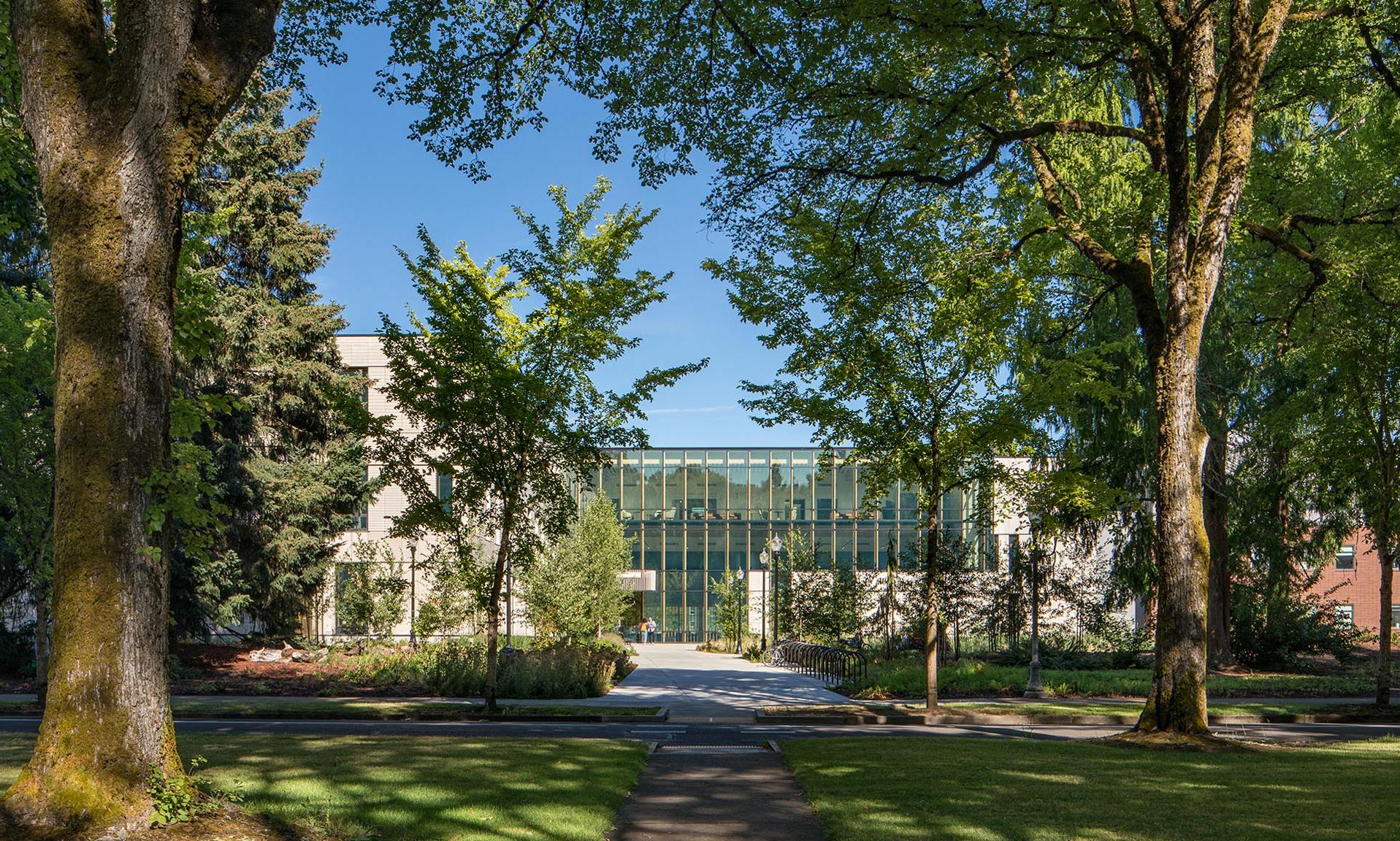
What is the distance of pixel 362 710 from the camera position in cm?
1883

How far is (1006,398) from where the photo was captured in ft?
61.4

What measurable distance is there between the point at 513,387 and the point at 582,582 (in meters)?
16.6

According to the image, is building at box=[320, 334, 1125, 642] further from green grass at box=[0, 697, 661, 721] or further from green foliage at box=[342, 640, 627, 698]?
green grass at box=[0, 697, 661, 721]

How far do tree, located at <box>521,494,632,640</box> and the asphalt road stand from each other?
37.8 feet

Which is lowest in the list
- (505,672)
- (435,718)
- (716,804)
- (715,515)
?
(435,718)

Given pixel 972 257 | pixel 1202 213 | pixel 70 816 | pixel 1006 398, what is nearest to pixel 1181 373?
pixel 1202 213

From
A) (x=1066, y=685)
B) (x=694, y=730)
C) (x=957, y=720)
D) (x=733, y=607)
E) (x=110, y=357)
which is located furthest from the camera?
(x=733, y=607)

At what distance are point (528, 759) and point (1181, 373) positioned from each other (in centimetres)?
943

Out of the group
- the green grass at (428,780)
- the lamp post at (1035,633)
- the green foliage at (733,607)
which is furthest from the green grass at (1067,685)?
the green foliage at (733,607)

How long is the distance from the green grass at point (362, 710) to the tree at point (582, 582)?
9.25 metres

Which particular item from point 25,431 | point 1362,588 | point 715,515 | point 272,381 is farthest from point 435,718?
point 1362,588

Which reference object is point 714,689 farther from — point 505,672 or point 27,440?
point 27,440

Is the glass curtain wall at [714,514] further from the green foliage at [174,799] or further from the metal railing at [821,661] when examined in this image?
the green foliage at [174,799]

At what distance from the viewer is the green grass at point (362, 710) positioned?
1848 cm
